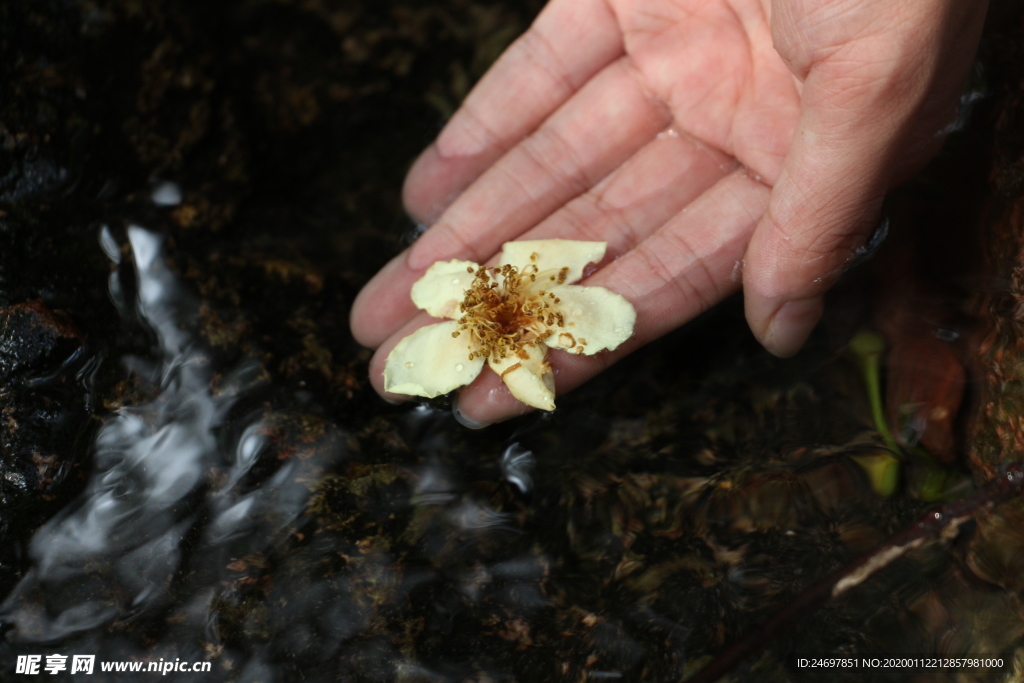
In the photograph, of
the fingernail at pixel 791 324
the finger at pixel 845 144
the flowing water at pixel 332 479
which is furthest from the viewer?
the fingernail at pixel 791 324

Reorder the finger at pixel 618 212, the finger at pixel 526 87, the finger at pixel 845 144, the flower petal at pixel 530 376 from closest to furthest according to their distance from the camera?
1. the finger at pixel 845 144
2. the flower petal at pixel 530 376
3. the finger at pixel 618 212
4. the finger at pixel 526 87

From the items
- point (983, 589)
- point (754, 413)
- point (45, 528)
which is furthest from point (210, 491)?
point (983, 589)

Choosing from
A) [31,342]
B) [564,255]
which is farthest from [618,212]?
[31,342]

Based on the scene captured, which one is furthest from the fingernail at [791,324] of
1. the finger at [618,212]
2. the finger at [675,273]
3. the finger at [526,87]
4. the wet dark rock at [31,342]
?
the wet dark rock at [31,342]

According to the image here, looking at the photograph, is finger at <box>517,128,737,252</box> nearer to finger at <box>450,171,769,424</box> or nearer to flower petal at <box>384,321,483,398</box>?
finger at <box>450,171,769,424</box>

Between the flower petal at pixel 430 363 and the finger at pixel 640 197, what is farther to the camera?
the finger at pixel 640 197

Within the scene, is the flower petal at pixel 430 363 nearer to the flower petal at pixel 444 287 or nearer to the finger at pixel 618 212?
the flower petal at pixel 444 287
